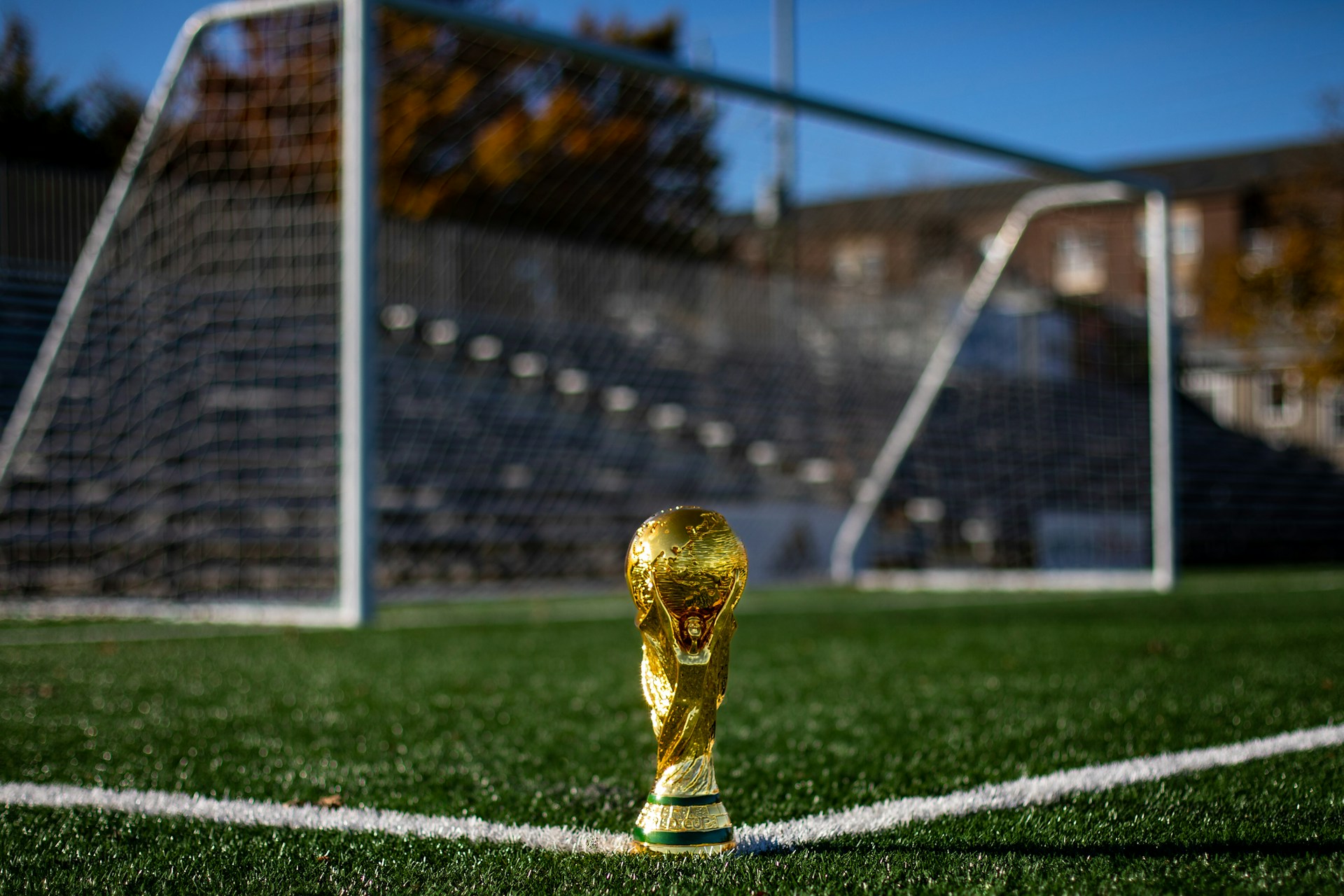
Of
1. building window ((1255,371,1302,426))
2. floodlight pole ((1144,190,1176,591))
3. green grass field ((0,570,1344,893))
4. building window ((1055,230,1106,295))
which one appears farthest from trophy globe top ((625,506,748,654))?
building window ((1055,230,1106,295))

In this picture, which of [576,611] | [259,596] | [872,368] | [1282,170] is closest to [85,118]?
[872,368]

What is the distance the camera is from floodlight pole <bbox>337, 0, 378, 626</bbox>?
20.8ft

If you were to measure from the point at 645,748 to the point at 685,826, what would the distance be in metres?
1.21

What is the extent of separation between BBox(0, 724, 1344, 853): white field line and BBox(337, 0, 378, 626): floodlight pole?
377 cm

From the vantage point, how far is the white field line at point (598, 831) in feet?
6.91

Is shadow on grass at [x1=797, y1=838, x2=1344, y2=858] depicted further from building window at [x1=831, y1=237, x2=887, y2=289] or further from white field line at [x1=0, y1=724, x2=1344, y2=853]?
building window at [x1=831, y1=237, x2=887, y2=289]

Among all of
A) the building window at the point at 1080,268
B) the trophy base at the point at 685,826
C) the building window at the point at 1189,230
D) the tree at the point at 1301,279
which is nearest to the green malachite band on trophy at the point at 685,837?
the trophy base at the point at 685,826

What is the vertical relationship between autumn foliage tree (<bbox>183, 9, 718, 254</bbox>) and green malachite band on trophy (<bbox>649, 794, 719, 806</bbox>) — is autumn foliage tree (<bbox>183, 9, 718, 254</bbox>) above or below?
above

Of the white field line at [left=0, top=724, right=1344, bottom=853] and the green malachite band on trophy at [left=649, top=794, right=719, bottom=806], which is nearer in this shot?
the green malachite band on trophy at [left=649, top=794, right=719, bottom=806]

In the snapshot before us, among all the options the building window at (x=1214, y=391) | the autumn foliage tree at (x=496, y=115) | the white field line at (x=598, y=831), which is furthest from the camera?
the building window at (x=1214, y=391)

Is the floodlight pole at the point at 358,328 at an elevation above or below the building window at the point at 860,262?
below

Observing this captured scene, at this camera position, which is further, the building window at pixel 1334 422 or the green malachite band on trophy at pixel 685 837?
the building window at pixel 1334 422

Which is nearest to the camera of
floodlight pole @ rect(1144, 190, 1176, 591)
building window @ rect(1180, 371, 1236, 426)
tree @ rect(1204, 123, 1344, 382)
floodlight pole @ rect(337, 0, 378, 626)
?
floodlight pole @ rect(337, 0, 378, 626)

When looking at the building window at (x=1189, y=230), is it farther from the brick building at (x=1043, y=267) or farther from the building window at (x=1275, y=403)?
the building window at (x=1275, y=403)
